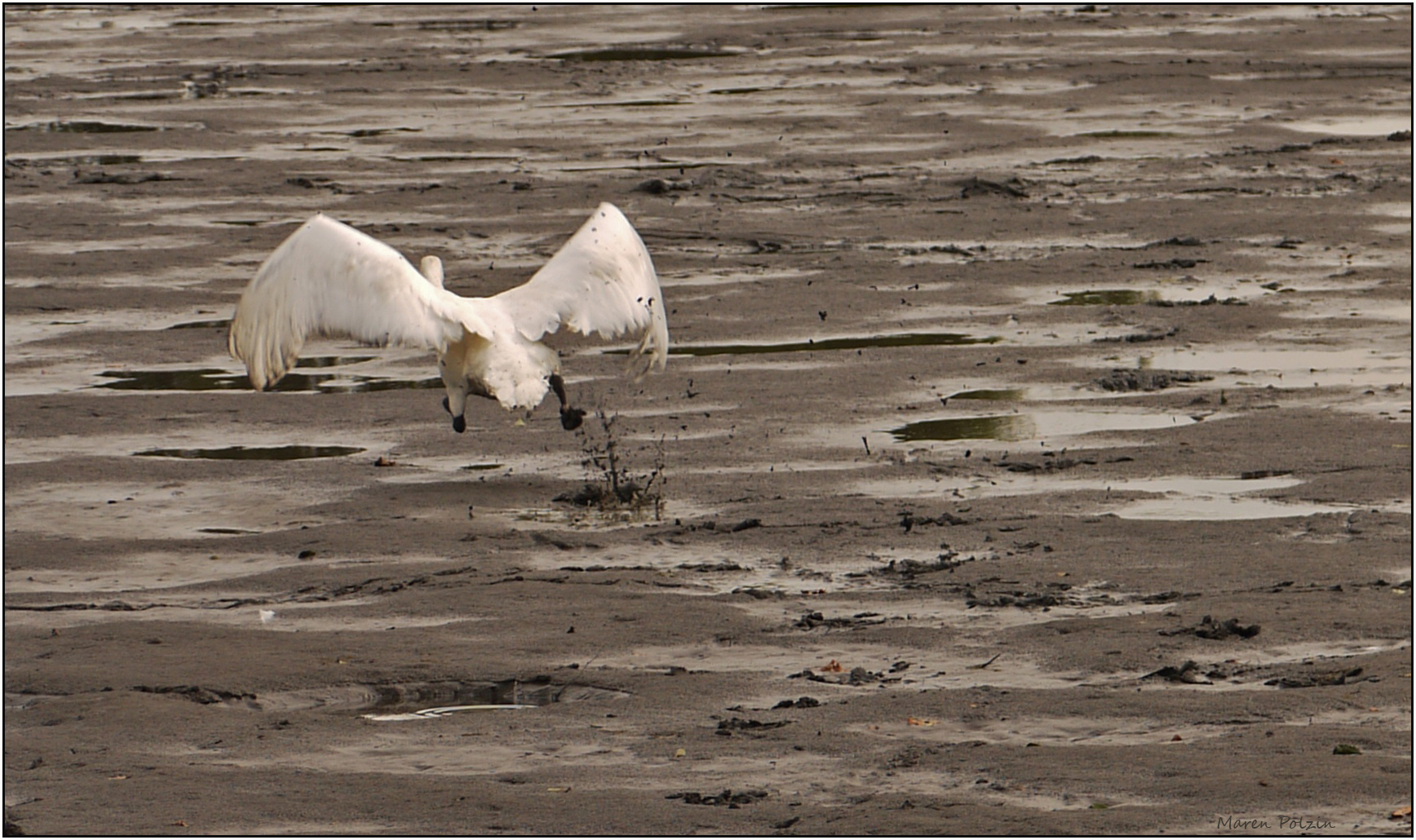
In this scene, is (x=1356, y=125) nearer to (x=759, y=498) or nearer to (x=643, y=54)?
(x=643, y=54)

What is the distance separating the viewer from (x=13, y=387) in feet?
42.0

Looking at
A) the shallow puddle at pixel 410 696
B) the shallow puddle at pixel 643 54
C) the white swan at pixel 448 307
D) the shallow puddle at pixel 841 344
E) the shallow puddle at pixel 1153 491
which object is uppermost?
the shallow puddle at pixel 643 54

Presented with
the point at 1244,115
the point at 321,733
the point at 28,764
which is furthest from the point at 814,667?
the point at 1244,115

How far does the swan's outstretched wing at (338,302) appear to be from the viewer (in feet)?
31.7

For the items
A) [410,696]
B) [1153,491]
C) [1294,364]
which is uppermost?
[1294,364]

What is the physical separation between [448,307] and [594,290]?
2.48 ft

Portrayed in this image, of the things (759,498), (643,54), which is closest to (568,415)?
(759,498)

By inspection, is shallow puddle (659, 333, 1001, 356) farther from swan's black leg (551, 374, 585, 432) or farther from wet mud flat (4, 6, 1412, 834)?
swan's black leg (551, 374, 585, 432)

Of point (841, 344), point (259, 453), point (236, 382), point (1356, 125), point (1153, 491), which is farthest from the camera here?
point (1356, 125)

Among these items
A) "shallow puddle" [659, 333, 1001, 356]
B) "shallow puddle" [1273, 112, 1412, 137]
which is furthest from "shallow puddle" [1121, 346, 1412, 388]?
"shallow puddle" [1273, 112, 1412, 137]

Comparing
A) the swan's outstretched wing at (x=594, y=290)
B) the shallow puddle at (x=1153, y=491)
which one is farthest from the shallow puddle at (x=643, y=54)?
the shallow puddle at (x=1153, y=491)

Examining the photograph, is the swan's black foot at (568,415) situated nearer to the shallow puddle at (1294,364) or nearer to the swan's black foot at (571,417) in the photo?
the swan's black foot at (571,417)

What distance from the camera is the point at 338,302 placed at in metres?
9.70

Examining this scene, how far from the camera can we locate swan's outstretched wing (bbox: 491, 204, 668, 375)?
1012cm
